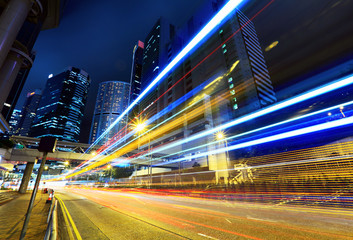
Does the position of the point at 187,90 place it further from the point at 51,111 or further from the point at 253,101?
the point at 51,111

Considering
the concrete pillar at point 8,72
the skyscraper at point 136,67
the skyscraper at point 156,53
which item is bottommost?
the concrete pillar at point 8,72

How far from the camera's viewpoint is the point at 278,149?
31469 mm

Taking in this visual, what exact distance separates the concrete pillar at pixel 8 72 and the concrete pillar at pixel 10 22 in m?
3.15

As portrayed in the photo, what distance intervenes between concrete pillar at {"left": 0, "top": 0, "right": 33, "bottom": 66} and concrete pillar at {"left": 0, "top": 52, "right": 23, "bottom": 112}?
10.3ft

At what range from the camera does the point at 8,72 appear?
45.1ft

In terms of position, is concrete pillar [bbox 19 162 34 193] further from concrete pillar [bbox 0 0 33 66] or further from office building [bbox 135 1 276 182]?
office building [bbox 135 1 276 182]

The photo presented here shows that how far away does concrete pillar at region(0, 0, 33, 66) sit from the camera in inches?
441

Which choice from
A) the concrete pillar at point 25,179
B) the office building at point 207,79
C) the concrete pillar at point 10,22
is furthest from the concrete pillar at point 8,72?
the office building at point 207,79

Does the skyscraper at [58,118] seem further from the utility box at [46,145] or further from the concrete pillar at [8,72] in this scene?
the utility box at [46,145]

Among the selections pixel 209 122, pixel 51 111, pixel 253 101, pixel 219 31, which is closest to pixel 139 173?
pixel 209 122

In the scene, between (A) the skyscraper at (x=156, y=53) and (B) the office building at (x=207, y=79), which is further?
(A) the skyscraper at (x=156, y=53)

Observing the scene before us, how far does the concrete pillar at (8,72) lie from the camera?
1312cm

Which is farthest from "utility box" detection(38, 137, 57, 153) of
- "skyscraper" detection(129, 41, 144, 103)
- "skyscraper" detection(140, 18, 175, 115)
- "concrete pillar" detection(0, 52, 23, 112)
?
"skyscraper" detection(129, 41, 144, 103)

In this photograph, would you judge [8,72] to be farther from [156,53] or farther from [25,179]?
[156,53]
